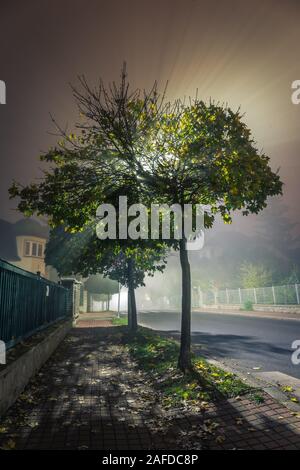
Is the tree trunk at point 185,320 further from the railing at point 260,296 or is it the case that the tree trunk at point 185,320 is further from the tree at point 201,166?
the railing at point 260,296

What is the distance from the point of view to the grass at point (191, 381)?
535 centimetres

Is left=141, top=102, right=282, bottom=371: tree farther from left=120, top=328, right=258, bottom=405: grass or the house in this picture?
the house

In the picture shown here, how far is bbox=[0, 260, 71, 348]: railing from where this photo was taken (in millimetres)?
5719

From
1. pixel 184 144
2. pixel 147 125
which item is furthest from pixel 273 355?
pixel 147 125

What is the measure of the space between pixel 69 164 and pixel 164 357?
5527mm

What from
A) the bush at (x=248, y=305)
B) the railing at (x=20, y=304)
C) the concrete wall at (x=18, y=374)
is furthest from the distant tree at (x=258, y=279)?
the concrete wall at (x=18, y=374)

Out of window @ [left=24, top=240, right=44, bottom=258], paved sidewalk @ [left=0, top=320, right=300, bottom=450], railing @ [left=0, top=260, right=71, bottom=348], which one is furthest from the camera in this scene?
window @ [left=24, top=240, right=44, bottom=258]

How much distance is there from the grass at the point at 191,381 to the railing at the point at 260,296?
19733mm

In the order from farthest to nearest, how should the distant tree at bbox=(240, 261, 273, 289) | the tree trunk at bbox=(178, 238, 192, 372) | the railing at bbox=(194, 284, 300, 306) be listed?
the distant tree at bbox=(240, 261, 273, 289), the railing at bbox=(194, 284, 300, 306), the tree trunk at bbox=(178, 238, 192, 372)

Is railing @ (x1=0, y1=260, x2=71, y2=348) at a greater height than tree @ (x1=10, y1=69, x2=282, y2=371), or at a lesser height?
lesser
